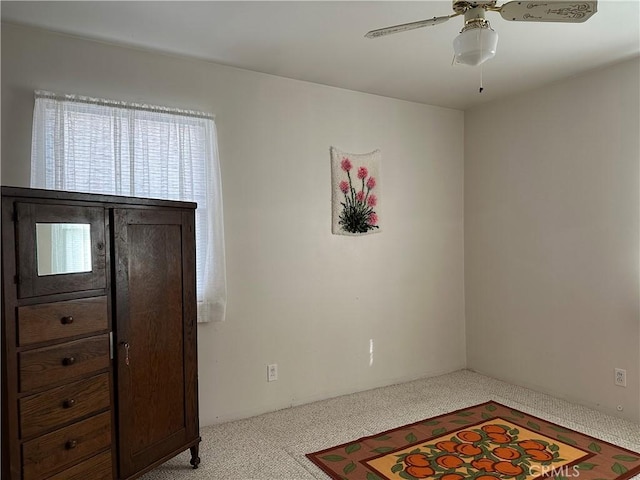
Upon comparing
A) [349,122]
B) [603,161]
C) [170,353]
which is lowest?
[170,353]

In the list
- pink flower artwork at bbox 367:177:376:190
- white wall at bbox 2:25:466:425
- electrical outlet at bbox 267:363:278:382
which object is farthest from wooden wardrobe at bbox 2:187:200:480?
pink flower artwork at bbox 367:177:376:190

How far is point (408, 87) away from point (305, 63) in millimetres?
942

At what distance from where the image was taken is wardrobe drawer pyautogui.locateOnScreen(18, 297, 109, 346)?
1.86 meters

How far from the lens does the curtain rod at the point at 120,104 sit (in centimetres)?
263

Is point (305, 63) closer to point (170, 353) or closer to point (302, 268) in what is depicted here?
point (302, 268)

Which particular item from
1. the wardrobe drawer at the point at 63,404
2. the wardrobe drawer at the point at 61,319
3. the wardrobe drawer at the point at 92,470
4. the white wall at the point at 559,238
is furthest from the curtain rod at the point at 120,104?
the white wall at the point at 559,238

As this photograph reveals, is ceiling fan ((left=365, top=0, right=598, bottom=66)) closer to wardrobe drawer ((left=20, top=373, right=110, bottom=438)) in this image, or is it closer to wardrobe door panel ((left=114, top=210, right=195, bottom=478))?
wardrobe door panel ((left=114, top=210, right=195, bottom=478))

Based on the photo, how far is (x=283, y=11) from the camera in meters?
2.42

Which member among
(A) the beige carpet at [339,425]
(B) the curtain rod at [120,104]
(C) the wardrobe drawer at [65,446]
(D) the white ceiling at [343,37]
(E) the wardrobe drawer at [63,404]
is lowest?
(A) the beige carpet at [339,425]

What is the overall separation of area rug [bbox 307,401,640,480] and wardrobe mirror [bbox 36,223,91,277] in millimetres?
1639

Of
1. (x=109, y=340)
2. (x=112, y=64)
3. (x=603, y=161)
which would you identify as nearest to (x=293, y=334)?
(x=109, y=340)

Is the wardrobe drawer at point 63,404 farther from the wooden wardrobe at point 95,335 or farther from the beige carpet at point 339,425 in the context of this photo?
the beige carpet at point 339,425

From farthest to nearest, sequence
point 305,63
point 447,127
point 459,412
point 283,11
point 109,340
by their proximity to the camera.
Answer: point 447,127, point 459,412, point 305,63, point 283,11, point 109,340

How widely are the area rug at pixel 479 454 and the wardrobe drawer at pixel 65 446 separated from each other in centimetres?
115
